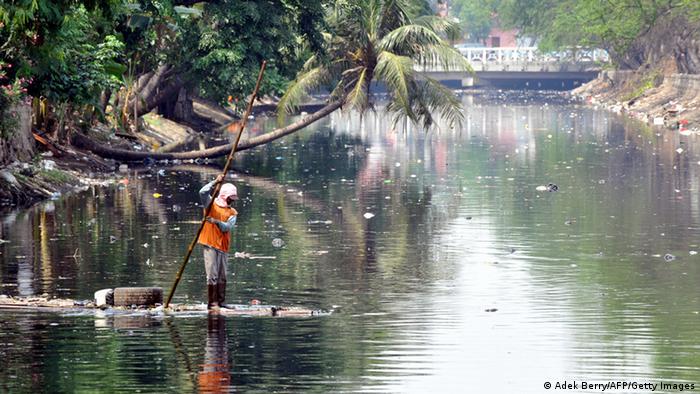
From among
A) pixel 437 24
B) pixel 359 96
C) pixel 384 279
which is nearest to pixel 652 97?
pixel 437 24

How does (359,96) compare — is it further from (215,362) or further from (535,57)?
(535,57)

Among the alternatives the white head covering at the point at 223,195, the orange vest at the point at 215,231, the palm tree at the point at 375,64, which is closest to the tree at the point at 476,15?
the palm tree at the point at 375,64

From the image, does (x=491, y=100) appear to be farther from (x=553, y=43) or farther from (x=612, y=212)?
(x=612, y=212)

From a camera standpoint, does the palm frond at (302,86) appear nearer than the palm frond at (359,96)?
No

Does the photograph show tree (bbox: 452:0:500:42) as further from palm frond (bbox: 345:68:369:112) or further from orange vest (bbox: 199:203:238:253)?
orange vest (bbox: 199:203:238:253)

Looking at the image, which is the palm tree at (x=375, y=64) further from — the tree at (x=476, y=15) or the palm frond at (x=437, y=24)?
the tree at (x=476, y=15)

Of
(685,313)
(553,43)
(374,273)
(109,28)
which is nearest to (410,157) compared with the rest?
(109,28)

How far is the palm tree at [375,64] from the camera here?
40562 mm

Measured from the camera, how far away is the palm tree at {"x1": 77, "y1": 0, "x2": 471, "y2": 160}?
133ft

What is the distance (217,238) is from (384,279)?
415 cm

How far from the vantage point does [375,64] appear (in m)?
41.9

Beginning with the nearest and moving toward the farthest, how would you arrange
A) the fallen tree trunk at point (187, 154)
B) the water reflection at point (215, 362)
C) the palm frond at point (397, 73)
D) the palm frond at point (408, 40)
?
1. the water reflection at point (215, 362)
2. the palm frond at point (397, 73)
3. the palm frond at point (408, 40)
4. the fallen tree trunk at point (187, 154)

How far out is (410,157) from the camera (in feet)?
161

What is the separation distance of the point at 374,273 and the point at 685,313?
17.3ft
